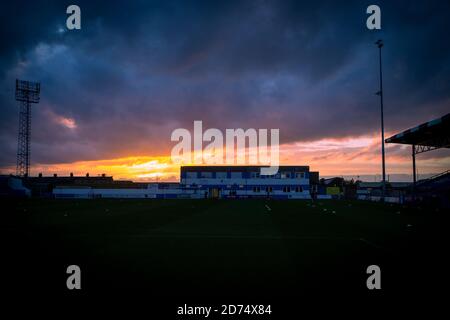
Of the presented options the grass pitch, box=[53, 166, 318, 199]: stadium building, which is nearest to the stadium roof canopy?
the grass pitch

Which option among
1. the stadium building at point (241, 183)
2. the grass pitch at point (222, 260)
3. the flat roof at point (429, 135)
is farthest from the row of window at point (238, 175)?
the grass pitch at point (222, 260)

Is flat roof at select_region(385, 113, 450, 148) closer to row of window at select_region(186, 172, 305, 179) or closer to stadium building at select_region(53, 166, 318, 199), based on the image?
stadium building at select_region(53, 166, 318, 199)

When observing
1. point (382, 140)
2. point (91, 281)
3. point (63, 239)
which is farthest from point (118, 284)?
point (382, 140)

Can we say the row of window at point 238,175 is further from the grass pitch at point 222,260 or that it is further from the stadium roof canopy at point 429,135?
the grass pitch at point 222,260

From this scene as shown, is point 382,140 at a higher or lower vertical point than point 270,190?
higher

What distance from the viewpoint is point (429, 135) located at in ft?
123

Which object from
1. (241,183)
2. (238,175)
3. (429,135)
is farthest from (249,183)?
(429,135)

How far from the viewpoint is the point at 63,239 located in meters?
12.7

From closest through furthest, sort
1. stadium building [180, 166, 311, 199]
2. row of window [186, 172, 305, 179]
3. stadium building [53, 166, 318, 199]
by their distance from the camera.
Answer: stadium building [53, 166, 318, 199] → stadium building [180, 166, 311, 199] → row of window [186, 172, 305, 179]

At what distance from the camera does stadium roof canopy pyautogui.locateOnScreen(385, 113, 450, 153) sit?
3209 centimetres

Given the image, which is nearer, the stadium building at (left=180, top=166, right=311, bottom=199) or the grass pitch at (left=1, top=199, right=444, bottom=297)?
the grass pitch at (left=1, top=199, right=444, bottom=297)

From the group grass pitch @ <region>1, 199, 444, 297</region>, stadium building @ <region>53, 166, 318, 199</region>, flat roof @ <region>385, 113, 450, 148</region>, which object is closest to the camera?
grass pitch @ <region>1, 199, 444, 297</region>

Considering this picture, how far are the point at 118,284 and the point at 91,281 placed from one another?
0.79 metres
